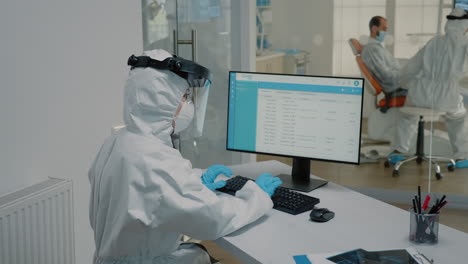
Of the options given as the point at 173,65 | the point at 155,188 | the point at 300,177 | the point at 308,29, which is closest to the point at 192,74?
the point at 173,65

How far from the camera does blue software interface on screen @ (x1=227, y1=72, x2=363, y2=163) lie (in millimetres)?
2467

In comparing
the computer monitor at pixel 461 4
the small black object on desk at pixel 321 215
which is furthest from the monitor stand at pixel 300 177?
the computer monitor at pixel 461 4

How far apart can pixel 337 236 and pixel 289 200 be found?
0.35 metres

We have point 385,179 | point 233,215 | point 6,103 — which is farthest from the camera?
point 385,179

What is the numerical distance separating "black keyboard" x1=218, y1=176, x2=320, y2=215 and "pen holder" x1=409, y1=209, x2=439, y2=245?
0.45 meters

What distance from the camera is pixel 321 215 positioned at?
7.07 ft

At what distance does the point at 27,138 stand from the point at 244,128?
0.96 meters

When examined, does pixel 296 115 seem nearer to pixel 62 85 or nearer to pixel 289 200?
pixel 289 200

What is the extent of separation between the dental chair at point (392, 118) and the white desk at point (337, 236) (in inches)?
105

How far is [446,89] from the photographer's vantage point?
15.4ft

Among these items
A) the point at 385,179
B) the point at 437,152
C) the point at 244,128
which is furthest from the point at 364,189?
the point at 244,128

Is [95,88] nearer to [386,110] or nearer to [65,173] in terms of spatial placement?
[65,173]

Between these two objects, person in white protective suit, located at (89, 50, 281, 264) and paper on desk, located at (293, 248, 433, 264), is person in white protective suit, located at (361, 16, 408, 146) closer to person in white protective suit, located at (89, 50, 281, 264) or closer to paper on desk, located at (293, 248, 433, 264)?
person in white protective suit, located at (89, 50, 281, 264)

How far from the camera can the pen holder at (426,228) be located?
1938mm
